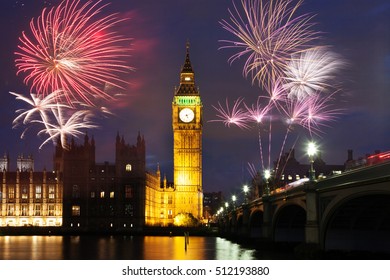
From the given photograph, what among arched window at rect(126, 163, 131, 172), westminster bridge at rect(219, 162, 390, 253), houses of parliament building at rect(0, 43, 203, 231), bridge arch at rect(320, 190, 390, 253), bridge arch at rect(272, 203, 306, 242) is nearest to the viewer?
westminster bridge at rect(219, 162, 390, 253)

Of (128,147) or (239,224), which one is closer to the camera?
(239,224)

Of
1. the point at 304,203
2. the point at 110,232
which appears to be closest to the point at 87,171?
the point at 110,232

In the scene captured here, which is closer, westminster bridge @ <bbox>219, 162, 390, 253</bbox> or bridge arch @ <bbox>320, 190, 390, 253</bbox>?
westminster bridge @ <bbox>219, 162, 390, 253</bbox>

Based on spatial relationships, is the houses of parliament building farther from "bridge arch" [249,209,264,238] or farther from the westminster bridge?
the westminster bridge

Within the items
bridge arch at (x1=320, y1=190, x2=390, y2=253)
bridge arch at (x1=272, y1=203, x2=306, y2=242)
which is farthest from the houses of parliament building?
bridge arch at (x1=320, y1=190, x2=390, y2=253)

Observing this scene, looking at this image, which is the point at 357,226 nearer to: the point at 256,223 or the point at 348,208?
the point at 348,208
